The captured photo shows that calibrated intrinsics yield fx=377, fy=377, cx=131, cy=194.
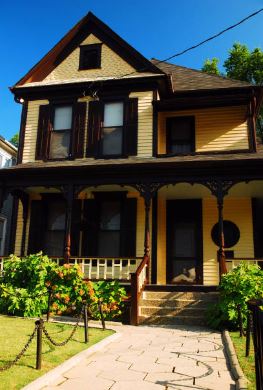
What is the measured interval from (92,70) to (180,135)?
4.35 meters

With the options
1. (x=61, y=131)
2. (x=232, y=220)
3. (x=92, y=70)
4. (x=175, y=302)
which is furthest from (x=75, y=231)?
(x=92, y=70)

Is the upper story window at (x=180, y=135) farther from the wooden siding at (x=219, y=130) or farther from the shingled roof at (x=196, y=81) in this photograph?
the shingled roof at (x=196, y=81)

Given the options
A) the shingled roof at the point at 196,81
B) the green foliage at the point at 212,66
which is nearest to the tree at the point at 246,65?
the green foliage at the point at 212,66

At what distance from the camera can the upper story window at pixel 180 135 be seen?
46.2 ft

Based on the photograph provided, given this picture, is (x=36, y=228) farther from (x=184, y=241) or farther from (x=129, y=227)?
(x=184, y=241)

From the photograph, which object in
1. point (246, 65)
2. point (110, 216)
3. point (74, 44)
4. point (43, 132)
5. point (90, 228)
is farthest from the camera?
point (246, 65)

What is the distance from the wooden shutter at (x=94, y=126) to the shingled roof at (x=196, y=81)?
289 cm

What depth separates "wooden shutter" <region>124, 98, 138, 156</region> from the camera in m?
13.5

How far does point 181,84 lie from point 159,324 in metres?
9.64

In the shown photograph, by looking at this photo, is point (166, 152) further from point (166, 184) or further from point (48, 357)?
point (48, 357)

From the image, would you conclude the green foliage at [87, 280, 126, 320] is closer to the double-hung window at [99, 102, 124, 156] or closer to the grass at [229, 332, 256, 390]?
the grass at [229, 332, 256, 390]

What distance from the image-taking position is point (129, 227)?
13266 millimetres

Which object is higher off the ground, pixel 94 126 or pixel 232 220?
pixel 94 126

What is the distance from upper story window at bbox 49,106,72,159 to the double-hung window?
4.57 feet
